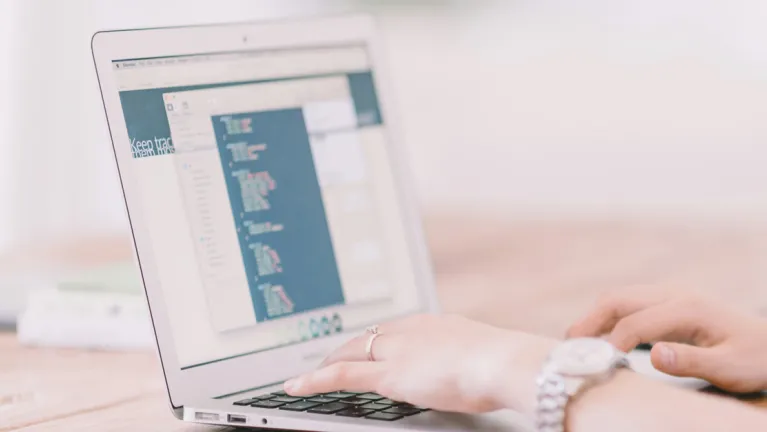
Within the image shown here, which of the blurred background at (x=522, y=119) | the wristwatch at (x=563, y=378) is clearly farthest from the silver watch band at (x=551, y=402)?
the blurred background at (x=522, y=119)

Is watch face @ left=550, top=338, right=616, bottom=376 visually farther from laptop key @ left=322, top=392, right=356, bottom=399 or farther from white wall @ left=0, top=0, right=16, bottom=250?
white wall @ left=0, top=0, right=16, bottom=250

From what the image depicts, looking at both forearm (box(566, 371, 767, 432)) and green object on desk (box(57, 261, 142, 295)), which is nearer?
forearm (box(566, 371, 767, 432))

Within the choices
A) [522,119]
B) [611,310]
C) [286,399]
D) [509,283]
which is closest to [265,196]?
[286,399]

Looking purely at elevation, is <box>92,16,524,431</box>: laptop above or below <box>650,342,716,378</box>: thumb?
above

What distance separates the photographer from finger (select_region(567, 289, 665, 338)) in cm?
101

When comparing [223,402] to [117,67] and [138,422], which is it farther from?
[117,67]

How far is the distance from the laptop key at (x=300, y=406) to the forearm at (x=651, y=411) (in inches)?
9.3

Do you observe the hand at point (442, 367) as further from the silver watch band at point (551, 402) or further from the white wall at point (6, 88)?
the white wall at point (6, 88)

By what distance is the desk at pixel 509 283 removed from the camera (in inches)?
38.1

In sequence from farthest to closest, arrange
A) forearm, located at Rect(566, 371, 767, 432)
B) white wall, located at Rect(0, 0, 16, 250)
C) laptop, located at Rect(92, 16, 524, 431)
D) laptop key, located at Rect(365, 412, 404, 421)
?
white wall, located at Rect(0, 0, 16, 250), laptop, located at Rect(92, 16, 524, 431), laptop key, located at Rect(365, 412, 404, 421), forearm, located at Rect(566, 371, 767, 432)

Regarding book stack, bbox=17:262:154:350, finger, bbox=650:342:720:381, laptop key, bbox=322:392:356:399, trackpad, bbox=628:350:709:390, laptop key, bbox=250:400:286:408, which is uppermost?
book stack, bbox=17:262:154:350

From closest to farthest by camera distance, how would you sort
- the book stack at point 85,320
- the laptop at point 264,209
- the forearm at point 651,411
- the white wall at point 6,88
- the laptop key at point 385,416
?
the forearm at point 651,411, the laptop key at point 385,416, the laptop at point 264,209, the book stack at point 85,320, the white wall at point 6,88

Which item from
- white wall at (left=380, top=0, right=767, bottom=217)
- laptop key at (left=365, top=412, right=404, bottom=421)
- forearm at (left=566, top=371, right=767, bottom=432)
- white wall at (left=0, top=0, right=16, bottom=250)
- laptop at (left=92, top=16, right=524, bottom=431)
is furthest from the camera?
white wall at (left=380, top=0, right=767, bottom=217)

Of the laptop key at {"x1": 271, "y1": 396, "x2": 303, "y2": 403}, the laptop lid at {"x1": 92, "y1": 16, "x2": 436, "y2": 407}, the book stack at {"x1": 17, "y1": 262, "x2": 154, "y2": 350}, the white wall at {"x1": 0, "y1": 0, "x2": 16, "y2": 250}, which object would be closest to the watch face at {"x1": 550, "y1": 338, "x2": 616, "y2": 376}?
the laptop key at {"x1": 271, "y1": 396, "x2": 303, "y2": 403}
